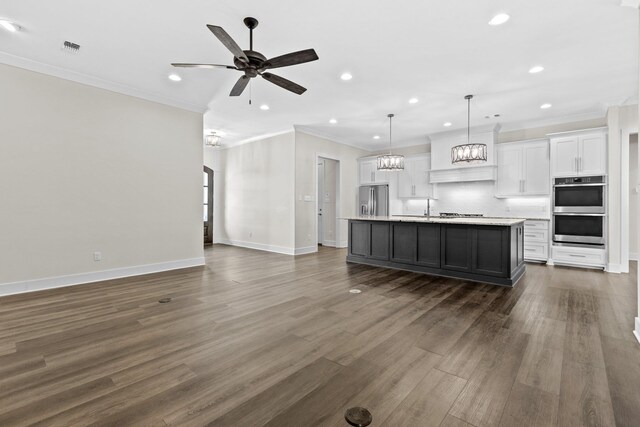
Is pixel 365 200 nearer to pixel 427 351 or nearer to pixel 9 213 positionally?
pixel 427 351

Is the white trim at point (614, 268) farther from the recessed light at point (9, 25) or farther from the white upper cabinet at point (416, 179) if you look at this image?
the recessed light at point (9, 25)

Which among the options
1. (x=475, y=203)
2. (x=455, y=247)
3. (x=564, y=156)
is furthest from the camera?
(x=475, y=203)

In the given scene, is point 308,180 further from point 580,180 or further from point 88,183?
point 580,180

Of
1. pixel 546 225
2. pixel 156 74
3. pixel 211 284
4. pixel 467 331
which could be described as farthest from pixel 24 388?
pixel 546 225

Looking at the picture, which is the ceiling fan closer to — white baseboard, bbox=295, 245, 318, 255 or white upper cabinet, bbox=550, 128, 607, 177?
white baseboard, bbox=295, 245, 318, 255

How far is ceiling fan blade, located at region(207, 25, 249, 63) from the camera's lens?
236 centimetres

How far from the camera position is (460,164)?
267 inches

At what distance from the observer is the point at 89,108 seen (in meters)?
4.34

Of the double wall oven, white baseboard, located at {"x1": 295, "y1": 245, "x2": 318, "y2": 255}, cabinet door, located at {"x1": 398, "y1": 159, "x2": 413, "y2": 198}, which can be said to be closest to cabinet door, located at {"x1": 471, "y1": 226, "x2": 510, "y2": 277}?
the double wall oven

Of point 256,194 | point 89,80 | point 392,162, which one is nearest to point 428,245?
point 392,162

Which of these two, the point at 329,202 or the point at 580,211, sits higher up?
the point at 329,202

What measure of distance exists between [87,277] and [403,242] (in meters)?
5.08

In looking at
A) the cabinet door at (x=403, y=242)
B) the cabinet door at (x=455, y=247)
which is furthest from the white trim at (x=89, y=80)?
the cabinet door at (x=455, y=247)

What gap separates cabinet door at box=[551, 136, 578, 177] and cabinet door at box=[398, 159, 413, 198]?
122 inches
